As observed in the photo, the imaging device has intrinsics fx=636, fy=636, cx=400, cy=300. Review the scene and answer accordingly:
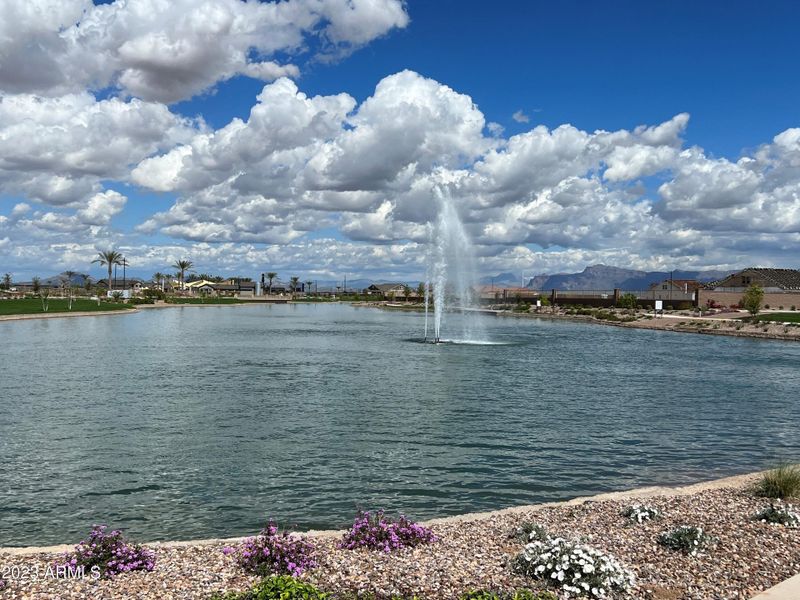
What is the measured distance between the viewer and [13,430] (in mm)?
23375

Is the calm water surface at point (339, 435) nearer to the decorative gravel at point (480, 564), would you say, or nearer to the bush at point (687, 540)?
the decorative gravel at point (480, 564)

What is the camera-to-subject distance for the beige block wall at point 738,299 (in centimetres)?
12930

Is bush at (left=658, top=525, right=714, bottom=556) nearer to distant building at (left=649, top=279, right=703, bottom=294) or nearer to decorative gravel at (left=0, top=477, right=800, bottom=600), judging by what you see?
decorative gravel at (left=0, top=477, right=800, bottom=600)

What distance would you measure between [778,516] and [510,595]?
668 centimetres

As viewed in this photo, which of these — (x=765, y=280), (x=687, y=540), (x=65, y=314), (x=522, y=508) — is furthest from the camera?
(x=765, y=280)

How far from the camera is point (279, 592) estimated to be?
8.61 metres

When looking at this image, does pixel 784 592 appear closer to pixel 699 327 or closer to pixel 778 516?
pixel 778 516

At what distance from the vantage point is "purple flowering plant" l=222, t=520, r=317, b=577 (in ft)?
32.9

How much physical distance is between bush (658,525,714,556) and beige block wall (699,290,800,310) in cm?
13474

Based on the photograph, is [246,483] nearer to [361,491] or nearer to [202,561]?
[361,491]

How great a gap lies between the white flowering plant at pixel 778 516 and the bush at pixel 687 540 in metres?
2.00

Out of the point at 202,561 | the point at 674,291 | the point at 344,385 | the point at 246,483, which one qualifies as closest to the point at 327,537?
the point at 202,561

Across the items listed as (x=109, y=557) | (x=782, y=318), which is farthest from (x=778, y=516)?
(x=782, y=318)

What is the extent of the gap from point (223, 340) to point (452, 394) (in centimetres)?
3959
